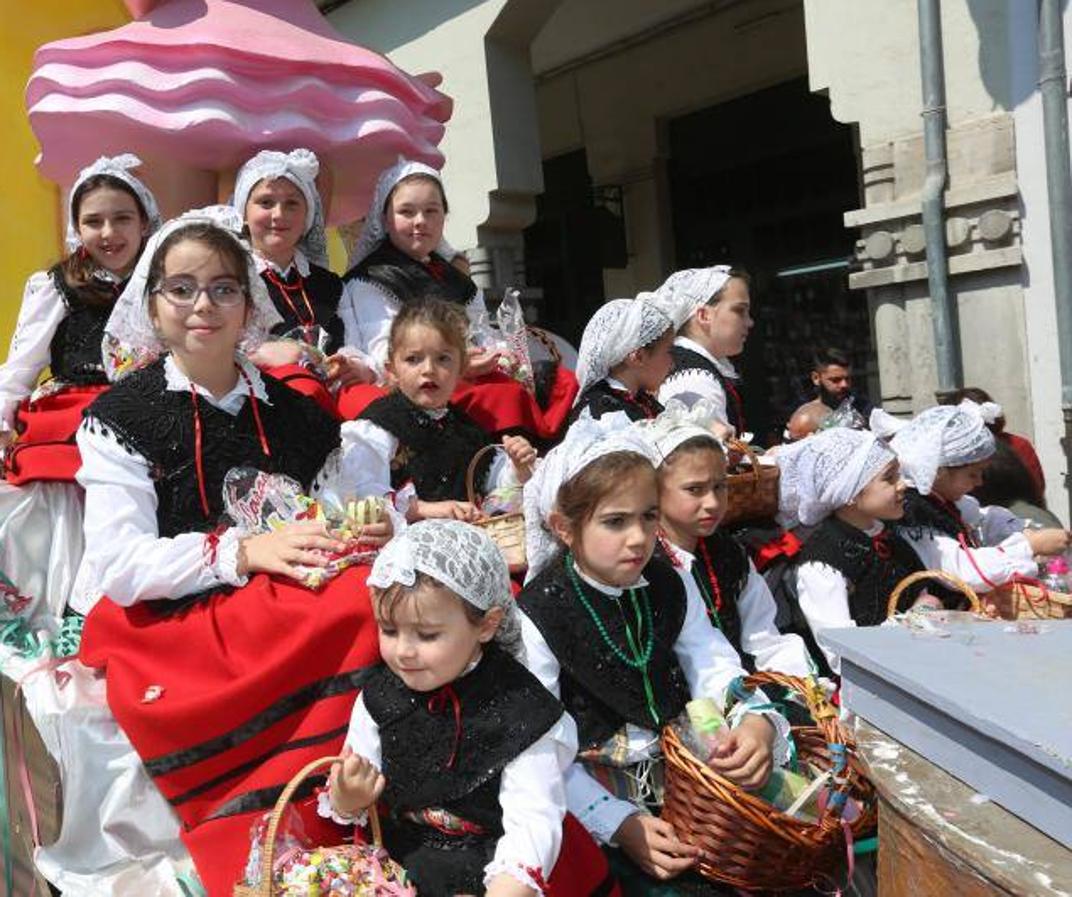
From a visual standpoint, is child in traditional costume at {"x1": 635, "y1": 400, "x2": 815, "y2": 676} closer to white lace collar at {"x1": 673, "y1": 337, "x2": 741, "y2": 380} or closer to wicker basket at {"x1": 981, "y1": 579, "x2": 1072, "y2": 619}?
wicker basket at {"x1": 981, "y1": 579, "x2": 1072, "y2": 619}

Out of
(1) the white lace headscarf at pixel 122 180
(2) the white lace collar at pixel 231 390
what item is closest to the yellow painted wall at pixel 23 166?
(1) the white lace headscarf at pixel 122 180

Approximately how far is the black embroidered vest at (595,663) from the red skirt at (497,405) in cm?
113

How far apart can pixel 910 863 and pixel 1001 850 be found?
0.19 metres

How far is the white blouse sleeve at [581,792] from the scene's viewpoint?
7.17 feet

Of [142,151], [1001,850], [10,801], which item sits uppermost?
[142,151]

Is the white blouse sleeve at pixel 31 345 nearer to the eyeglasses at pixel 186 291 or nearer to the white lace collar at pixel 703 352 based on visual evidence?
the eyeglasses at pixel 186 291

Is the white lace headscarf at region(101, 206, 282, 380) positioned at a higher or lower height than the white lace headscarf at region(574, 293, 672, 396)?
higher

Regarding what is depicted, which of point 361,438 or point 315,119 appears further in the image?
point 315,119

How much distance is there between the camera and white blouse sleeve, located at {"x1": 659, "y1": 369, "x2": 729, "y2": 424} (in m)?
3.74

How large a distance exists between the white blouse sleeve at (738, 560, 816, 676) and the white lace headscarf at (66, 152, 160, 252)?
7.07ft

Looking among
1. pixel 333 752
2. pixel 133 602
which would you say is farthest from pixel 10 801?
pixel 333 752

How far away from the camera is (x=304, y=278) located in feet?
12.6

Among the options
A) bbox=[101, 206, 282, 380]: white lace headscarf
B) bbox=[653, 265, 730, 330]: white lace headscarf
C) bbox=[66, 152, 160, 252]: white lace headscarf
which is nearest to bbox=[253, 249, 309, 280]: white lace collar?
bbox=[66, 152, 160, 252]: white lace headscarf

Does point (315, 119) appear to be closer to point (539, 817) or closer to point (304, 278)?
point (304, 278)
